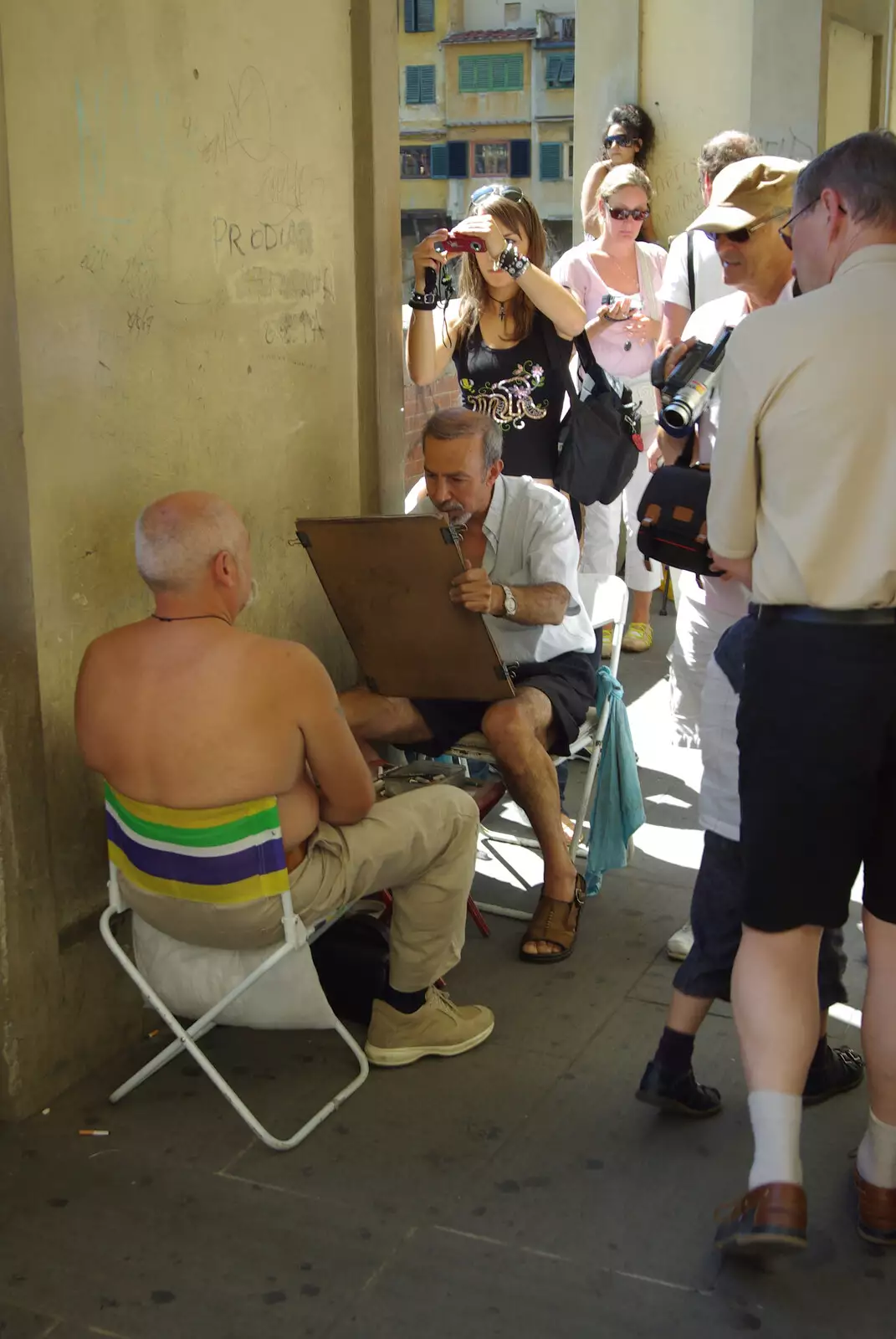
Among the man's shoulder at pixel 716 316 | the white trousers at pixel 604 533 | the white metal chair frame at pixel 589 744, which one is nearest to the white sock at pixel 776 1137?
the white metal chair frame at pixel 589 744

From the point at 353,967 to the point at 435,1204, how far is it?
90 centimetres

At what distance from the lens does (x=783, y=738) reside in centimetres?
282

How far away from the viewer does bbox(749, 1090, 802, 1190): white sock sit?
9.35 feet

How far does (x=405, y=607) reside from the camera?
4.27m

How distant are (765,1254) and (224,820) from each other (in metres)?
1.37

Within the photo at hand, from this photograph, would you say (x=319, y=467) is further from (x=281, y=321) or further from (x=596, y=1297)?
(x=596, y=1297)

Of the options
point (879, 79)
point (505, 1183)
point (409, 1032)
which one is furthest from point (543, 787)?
point (879, 79)

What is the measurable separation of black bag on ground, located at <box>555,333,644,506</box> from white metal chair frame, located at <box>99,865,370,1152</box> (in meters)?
2.37

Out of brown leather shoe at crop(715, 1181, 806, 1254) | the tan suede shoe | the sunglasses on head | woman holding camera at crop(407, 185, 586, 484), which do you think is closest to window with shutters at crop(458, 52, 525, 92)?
woman holding camera at crop(407, 185, 586, 484)

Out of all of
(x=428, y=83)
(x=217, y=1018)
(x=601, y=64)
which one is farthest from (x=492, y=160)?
(x=217, y=1018)

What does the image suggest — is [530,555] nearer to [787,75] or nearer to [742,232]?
[742,232]

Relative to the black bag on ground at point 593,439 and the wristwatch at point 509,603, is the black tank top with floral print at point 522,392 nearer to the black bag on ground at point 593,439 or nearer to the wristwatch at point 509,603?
the black bag on ground at point 593,439

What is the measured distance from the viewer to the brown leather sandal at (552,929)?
14.3 ft

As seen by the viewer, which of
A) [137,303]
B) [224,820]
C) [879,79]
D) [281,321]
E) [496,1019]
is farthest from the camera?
[879,79]
